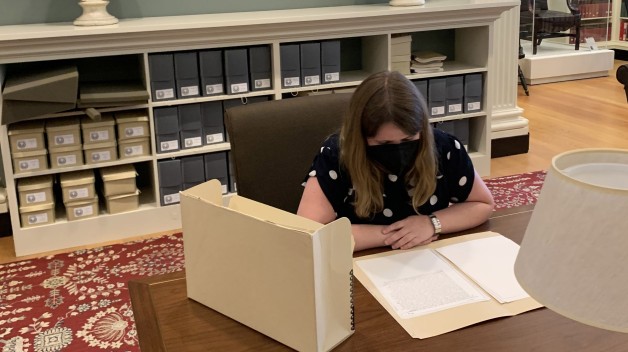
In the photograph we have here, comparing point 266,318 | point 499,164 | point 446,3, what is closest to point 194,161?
point 446,3

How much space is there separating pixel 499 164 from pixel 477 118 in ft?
1.28

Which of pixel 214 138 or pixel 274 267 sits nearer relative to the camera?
pixel 274 267

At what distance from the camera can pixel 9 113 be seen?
9.63ft

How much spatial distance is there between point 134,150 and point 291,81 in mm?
822

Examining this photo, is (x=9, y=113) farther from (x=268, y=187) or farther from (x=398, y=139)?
(x=398, y=139)

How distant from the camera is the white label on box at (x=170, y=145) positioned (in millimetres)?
3324

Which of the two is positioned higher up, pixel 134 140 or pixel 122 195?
pixel 134 140

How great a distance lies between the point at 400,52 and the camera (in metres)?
3.71

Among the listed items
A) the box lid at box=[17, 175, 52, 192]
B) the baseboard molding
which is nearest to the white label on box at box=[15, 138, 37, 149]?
the box lid at box=[17, 175, 52, 192]

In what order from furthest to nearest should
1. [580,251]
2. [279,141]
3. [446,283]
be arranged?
[279,141]
[446,283]
[580,251]

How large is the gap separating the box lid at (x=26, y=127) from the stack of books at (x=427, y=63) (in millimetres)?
1894

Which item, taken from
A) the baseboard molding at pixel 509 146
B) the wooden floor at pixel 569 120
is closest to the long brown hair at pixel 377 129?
the wooden floor at pixel 569 120

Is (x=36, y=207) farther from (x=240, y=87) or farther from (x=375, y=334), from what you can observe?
(x=375, y=334)

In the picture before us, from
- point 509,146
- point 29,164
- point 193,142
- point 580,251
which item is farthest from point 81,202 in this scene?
point 580,251
